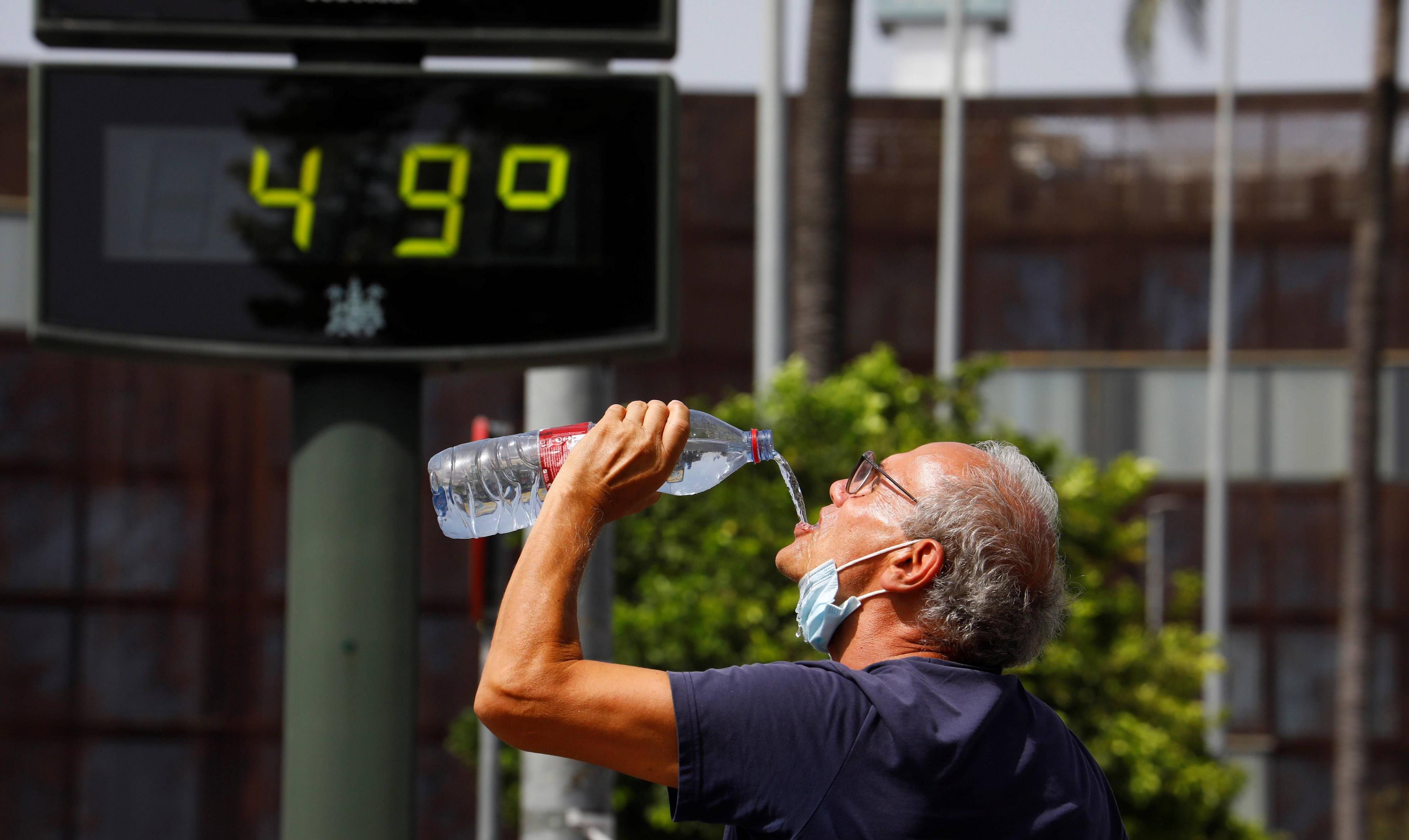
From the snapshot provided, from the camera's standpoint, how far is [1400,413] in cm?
2369

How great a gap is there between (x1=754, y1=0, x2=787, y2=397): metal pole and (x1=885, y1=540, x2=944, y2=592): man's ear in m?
8.32

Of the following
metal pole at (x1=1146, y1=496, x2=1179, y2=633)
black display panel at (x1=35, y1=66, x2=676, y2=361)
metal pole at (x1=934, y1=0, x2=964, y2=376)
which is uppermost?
metal pole at (x1=934, y1=0, x2=964, y2=376)

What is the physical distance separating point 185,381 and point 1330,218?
1586cm

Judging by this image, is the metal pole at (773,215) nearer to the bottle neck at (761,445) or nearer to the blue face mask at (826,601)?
the bottle neck at (761,445)

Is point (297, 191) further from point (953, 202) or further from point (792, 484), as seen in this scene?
point (953, 202)

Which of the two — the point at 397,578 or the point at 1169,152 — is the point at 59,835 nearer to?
the point at 1169,152

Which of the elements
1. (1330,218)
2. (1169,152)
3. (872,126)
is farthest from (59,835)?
(1330,218)

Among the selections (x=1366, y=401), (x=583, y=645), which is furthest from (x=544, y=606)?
(x=1366, y=401)

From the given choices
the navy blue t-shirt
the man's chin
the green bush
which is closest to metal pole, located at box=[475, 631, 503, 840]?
the green bush

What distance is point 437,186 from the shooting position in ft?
11.9

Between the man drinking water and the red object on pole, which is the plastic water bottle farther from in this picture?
the red object on pole

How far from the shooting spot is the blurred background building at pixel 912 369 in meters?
20.7

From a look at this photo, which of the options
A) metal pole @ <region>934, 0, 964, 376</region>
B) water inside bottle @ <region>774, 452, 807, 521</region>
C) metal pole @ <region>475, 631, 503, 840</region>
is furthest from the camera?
metal pole @ <region>934, 0, 964, 376</region>

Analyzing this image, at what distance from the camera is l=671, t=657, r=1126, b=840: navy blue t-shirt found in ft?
6.82
